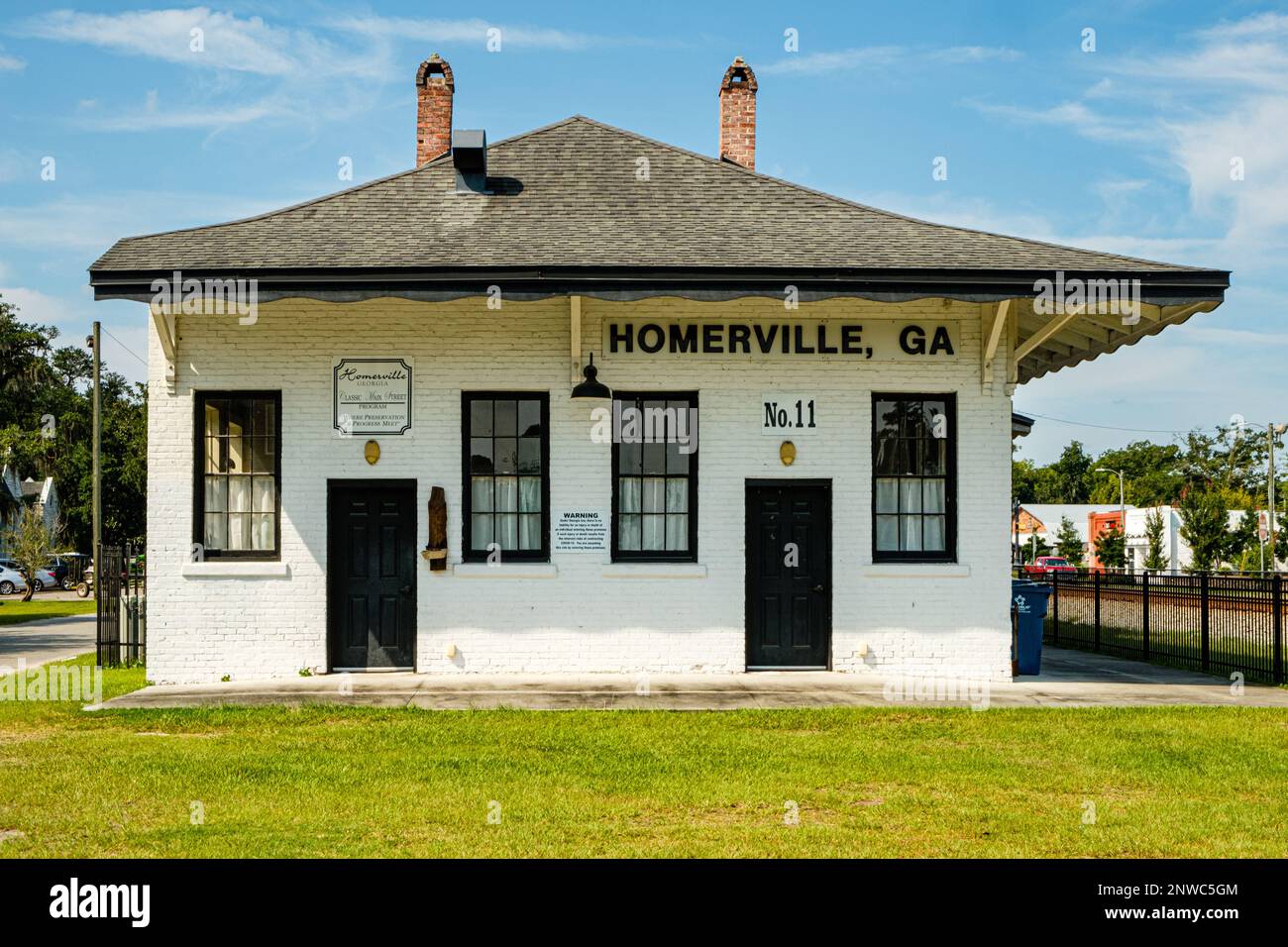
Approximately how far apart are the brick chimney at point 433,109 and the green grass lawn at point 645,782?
29.8 ft

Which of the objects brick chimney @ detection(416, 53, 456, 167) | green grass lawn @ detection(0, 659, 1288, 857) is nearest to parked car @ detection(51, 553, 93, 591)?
brick chimney @ detection(416, 53, 456, 167)

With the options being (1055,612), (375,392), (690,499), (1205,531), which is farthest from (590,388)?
(1205,531)

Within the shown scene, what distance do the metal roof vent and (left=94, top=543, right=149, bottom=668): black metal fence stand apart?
664 cm

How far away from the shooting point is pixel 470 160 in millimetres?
15336

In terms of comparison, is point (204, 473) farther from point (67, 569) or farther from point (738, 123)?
point (67, 569)

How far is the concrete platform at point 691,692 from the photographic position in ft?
40.8

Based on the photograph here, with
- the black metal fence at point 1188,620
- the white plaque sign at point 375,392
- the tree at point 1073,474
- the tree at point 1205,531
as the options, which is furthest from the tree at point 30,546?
the tree at point 1073,474

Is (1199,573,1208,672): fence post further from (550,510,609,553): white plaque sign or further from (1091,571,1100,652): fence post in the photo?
(550,510,609,553): white plaque sign

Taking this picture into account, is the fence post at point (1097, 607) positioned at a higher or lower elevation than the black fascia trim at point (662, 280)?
lower

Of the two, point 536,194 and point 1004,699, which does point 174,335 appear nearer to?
point 536,194

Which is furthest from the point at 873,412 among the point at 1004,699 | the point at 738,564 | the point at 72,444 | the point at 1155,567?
the point at 72,444

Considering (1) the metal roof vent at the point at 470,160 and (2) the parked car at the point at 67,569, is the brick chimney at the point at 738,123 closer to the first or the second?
(1) the metal roof vent at the point at 470,160

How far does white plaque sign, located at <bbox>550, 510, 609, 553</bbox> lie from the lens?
1427 cm

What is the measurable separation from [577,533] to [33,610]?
27.4 meters
